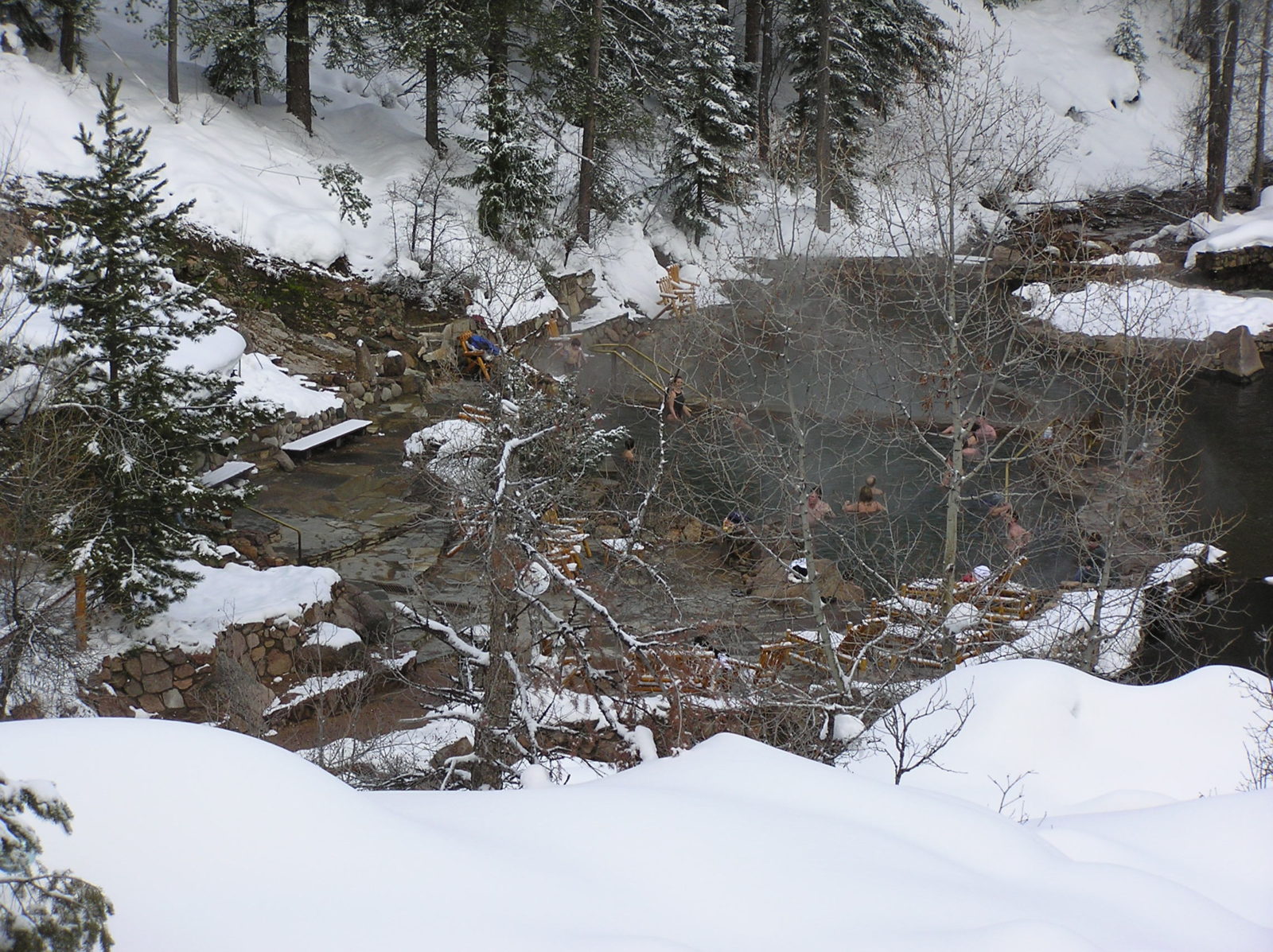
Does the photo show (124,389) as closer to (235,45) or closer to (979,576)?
(979,576)

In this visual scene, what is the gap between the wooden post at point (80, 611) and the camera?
9219 mm

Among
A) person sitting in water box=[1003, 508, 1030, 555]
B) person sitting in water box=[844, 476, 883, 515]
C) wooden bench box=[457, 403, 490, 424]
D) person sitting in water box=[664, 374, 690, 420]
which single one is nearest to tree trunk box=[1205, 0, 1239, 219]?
person sitting in water box=[664, 374, 690, 420]

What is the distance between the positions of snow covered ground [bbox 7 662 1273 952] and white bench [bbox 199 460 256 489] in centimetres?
1045

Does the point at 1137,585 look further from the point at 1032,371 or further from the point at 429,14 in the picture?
the point at 429,14

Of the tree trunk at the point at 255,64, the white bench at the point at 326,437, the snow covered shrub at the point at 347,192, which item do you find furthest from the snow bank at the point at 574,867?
the tree trunk at the point at 255,64

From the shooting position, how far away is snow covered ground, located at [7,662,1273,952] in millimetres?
2783

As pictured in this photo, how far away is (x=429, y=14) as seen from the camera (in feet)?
73.1

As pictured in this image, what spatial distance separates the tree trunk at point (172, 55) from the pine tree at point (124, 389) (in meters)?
12.9

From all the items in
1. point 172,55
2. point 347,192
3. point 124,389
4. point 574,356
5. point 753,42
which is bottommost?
point 574,356

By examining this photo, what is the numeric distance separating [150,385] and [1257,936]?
31.4ft

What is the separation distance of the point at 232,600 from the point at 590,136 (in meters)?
16.9

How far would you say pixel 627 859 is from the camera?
345 cm

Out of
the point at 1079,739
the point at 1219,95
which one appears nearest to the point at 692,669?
the point at 1079,739

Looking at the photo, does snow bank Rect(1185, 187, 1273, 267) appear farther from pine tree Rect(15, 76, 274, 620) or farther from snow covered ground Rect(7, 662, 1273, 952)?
pine tree Rect(15, 76, 274, 620)
